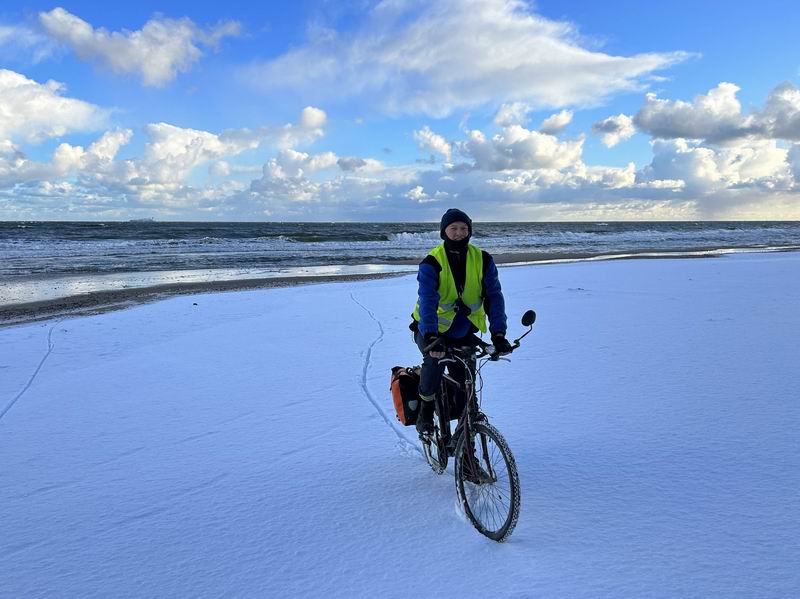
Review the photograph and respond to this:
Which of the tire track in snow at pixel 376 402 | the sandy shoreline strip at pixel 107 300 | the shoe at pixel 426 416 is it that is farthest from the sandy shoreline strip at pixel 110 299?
the shoe at pixel 426 416

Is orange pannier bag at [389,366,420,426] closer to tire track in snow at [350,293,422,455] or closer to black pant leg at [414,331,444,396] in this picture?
black pant leg at [414,331,444,396]

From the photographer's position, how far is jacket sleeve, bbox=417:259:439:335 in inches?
125

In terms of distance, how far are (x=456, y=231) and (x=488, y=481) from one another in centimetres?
144

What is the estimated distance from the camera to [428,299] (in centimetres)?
320

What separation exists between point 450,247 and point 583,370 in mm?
3266

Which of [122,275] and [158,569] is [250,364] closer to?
[158,569]

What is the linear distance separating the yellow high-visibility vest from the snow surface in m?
1.14

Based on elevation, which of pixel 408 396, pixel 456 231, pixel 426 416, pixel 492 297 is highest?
pixel 456 231

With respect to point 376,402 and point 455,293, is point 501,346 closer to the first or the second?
point 455,293

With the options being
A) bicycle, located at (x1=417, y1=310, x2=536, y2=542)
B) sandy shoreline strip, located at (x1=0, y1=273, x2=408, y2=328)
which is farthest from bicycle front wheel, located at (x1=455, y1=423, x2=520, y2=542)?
sandy shoreline strip, located at (x1=0, y1=273, x2=408, y2=328)

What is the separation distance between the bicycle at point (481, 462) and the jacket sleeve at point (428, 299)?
0.11 m

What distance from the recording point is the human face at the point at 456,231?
3242 mm

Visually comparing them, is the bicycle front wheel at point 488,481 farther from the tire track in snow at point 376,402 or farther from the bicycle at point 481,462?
the tire track in snow at point 376,402

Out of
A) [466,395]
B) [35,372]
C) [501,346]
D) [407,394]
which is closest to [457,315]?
[501,346]
